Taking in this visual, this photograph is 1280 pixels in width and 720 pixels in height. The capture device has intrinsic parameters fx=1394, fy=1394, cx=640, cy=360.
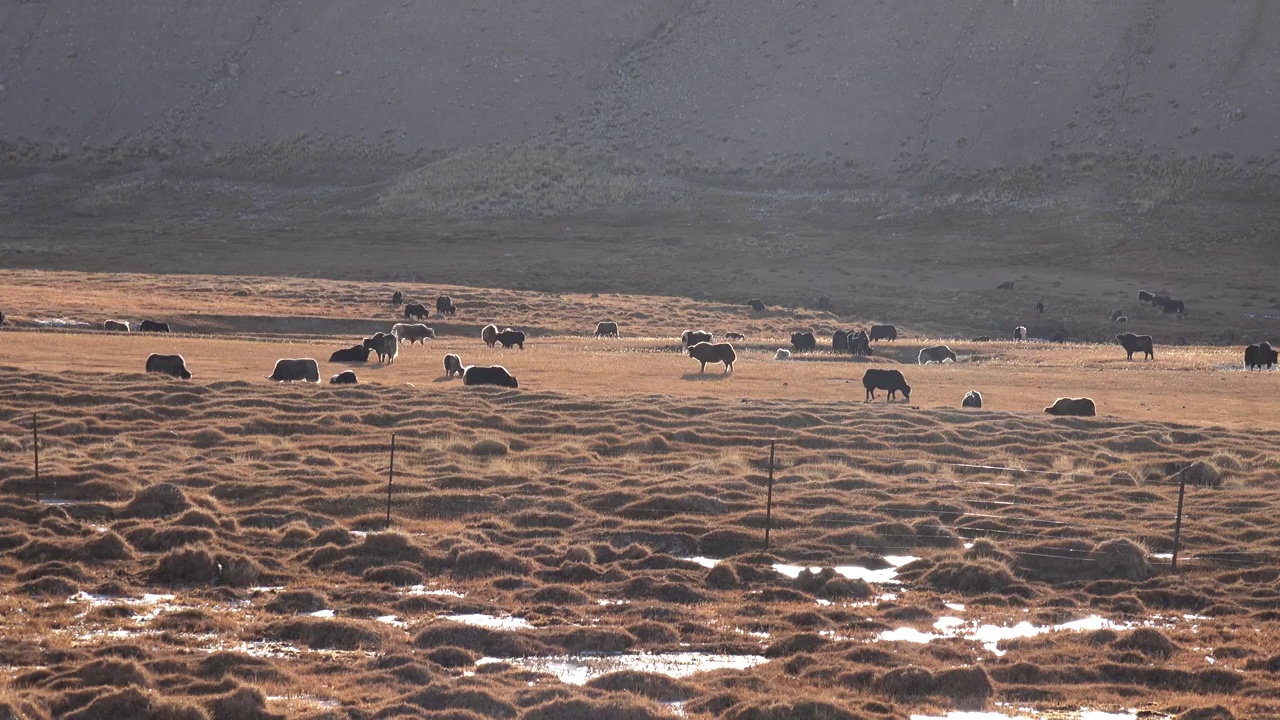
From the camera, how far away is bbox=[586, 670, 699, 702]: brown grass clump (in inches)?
519

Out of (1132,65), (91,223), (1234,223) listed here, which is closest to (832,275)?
(1234,223)

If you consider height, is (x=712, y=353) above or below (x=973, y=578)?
above

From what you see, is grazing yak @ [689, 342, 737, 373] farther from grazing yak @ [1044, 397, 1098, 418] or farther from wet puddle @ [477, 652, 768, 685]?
wet puddle @ [477, 652, 768, 685]

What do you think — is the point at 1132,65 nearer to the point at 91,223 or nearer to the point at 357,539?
the point at 91,223

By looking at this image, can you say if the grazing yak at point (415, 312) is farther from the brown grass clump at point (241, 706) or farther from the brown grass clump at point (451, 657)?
the brown grass clump at point (241, 706)

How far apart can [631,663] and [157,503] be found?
896 centimetres

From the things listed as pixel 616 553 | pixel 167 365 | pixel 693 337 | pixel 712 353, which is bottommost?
pixel 616 553

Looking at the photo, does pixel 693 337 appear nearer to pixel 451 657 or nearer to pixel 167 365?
pixel 167 365

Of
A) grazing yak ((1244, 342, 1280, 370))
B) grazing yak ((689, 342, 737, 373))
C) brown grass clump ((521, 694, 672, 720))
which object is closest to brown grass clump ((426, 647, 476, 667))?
brown grass clump ((521, 694, 672, 720))

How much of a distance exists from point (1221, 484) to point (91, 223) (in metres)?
95.6

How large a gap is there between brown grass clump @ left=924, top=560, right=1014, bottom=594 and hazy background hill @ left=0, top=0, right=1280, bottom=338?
176ft

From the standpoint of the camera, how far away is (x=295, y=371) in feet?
114

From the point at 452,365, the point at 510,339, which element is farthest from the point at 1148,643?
the point at 510,339

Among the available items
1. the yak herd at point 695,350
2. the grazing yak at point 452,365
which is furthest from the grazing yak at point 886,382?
the grazing yak at point 452,365
